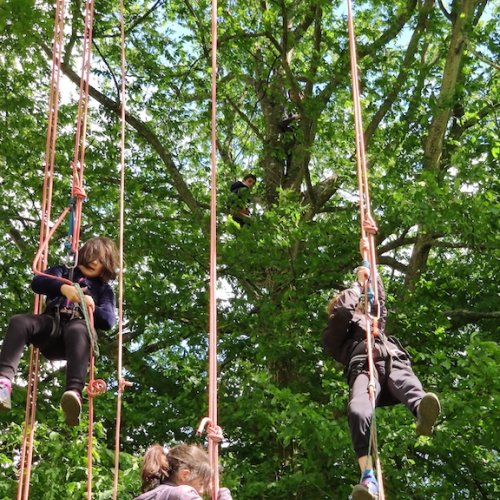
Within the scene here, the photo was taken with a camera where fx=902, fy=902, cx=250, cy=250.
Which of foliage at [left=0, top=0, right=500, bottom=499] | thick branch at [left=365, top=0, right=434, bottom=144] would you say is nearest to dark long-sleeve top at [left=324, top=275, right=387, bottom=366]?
foliage at [left=0, top=0, right=500, bottom=499]

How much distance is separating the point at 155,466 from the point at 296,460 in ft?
17.5

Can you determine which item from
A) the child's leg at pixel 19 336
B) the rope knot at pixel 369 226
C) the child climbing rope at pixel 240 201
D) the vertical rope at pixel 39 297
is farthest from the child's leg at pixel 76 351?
the child climbing rope at pixel 240 201

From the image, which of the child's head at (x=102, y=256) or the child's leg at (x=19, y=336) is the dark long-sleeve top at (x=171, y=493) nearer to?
the child's leg at (x=19, y=336)

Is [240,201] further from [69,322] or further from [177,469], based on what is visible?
[177,469]

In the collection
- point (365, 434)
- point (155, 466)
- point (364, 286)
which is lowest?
point (155, 466)

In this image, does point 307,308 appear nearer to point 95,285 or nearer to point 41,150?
point 41,150

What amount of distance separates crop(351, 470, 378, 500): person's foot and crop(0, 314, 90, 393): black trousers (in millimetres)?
1500

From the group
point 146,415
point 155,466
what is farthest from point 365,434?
point 146,415

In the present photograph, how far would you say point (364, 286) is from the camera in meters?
4.33

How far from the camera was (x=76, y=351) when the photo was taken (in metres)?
4.50

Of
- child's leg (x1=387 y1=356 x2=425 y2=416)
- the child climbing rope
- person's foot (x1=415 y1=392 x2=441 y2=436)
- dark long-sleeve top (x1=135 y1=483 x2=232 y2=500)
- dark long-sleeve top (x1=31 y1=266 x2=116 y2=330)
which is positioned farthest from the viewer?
the child climbing rope

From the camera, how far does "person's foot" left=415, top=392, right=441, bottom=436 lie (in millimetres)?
3951

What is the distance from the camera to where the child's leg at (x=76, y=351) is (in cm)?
445

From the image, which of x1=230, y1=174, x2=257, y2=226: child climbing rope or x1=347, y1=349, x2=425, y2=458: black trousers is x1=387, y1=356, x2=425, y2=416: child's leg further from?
x1=230, y1=174, x2=257, y2=226: child climbing rope
